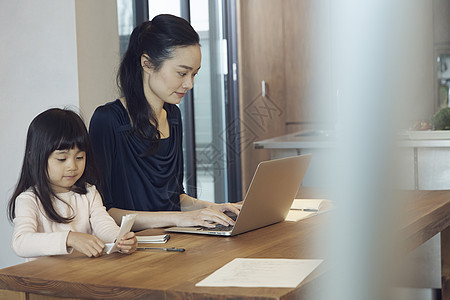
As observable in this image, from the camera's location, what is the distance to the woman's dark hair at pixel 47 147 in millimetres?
1333

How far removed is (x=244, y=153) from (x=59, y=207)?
3265 mm

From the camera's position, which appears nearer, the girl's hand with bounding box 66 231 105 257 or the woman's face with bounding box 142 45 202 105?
the girl's hand with bounding box 66 231 105 257

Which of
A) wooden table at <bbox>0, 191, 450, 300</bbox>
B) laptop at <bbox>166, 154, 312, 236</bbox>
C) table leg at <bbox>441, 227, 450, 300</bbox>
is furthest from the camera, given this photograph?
table leg at <bbox>441, 227, 450, 300</bbox>

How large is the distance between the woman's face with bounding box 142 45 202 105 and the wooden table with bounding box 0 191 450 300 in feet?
1.75

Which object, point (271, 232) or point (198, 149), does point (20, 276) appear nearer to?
point (271, 232)

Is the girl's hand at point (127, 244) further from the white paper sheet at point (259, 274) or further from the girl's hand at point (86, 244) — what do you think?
the white paper sheet at point (259, 274)

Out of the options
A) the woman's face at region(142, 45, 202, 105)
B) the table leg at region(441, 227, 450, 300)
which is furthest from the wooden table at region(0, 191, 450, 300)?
the table leg at region(441, 227, 450, 300)

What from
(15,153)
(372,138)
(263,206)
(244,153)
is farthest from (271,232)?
(244,153)

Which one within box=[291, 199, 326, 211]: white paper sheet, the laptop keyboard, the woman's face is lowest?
box=[291, 199, 326, 211]: white paper sheet

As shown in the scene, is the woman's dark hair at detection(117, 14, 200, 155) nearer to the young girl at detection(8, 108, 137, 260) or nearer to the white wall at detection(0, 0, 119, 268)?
the young girl at detection(8, 108, 137, 260)

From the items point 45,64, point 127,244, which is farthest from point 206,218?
point 45,64

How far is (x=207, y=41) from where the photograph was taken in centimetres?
408

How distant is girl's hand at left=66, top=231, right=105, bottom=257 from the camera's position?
1.06m

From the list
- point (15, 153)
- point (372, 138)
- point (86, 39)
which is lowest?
point (15, 153)
